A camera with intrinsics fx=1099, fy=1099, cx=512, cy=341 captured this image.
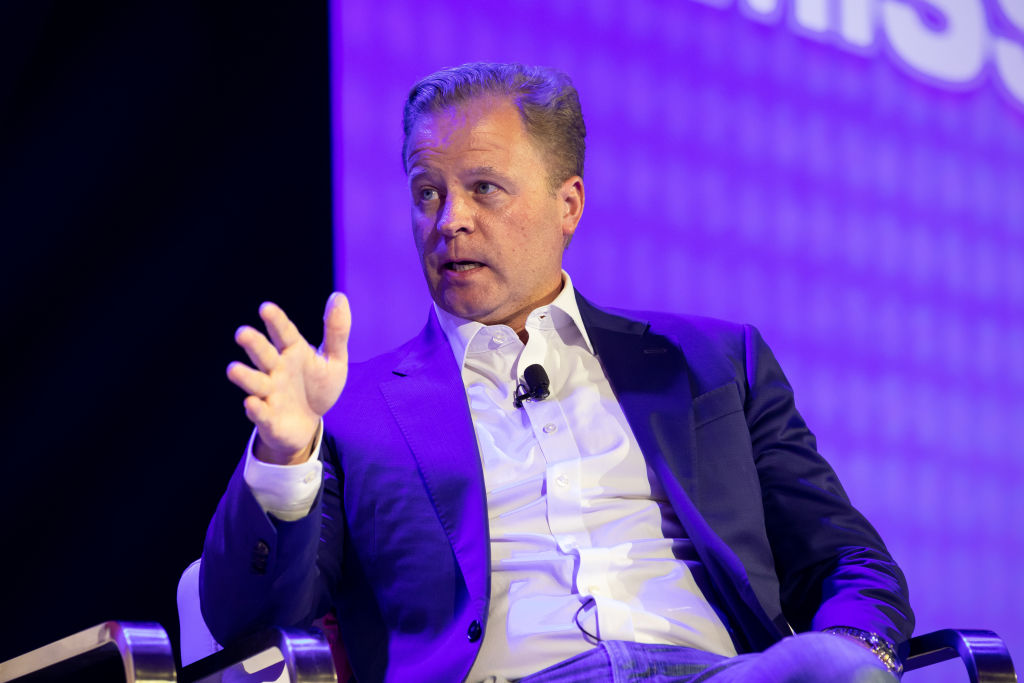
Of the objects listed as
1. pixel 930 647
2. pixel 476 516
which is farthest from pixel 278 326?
pixel 930 647

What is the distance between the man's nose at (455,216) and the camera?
1.96 meters

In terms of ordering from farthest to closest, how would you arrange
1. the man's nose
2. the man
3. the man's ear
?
the man's ear
the man's nose
the man

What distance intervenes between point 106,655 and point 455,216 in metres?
0.97

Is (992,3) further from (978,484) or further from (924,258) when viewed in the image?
(978,484)

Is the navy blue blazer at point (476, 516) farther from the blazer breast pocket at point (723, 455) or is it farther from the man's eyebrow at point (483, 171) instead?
the man's eyebrow at point (483, 171)

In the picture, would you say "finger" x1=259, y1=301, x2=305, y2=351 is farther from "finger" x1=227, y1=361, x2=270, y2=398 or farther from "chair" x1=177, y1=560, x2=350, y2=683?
"chair" x1=177, y1=560, x2=350, y2=683

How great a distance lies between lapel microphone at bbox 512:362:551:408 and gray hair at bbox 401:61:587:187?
43 centimetres

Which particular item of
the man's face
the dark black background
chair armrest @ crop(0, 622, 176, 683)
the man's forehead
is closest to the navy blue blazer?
the man's face

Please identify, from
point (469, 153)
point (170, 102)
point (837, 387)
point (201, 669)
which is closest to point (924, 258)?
point (837, 387)

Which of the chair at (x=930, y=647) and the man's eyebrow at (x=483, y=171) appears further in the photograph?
the man's eyebrow at (x=483, y=171)

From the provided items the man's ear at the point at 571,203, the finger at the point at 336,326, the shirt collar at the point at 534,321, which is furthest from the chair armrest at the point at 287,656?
the man's ear at the point at 571,203

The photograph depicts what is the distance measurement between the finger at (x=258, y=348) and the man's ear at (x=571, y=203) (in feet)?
3.22

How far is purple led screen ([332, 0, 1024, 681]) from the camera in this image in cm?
243

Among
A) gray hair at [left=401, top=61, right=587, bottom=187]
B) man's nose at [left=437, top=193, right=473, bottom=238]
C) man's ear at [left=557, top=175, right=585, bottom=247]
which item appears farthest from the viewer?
man's ear at [left=557, top=175, right=585, bottom=247]
